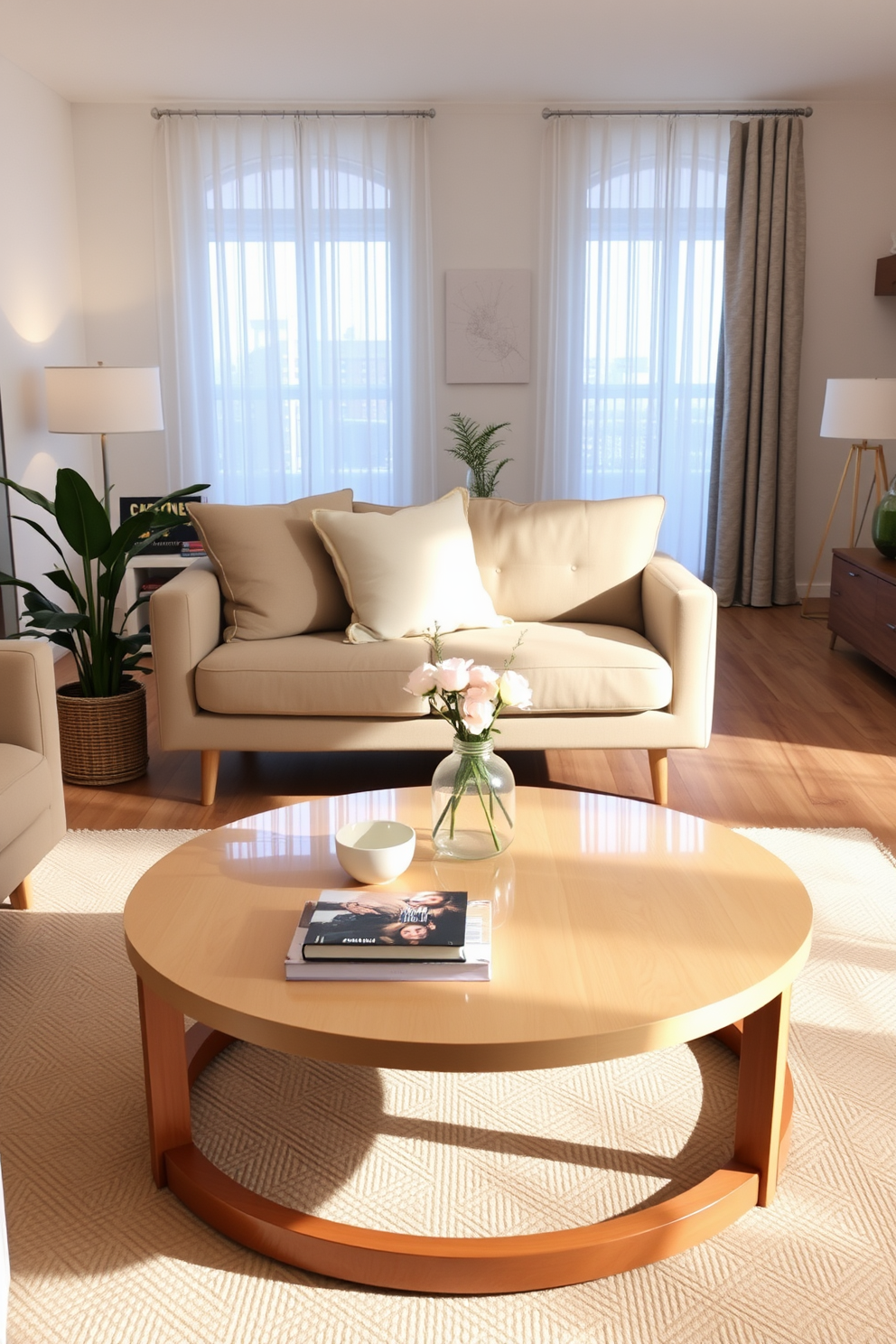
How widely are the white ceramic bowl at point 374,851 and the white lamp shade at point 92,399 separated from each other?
3.35m

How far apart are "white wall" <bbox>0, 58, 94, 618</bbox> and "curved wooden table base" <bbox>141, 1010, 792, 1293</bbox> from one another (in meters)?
3.88

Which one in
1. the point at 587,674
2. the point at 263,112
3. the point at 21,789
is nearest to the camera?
the point at 21,789

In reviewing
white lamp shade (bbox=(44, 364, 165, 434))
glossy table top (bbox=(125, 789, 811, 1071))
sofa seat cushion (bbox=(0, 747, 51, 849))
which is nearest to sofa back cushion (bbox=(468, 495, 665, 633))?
glossy table top (bbox=(125, 789, 811, 1071))

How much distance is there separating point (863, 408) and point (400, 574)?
117 inches

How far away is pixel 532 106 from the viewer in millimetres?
5676

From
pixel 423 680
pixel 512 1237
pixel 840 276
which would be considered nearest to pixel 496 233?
pixel 840 276

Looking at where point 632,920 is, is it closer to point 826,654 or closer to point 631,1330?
point 631,1330

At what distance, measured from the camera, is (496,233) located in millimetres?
5824

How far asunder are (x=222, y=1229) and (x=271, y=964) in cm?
39

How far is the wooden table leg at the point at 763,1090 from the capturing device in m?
1.55

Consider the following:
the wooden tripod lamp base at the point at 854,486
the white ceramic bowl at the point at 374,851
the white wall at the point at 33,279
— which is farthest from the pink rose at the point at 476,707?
the wooden tripod lamp base at the point at 854,486

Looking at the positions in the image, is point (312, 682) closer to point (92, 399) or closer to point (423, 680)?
point (423, 680)

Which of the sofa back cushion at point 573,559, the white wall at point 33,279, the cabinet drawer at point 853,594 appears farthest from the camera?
the white wall at point 33,279

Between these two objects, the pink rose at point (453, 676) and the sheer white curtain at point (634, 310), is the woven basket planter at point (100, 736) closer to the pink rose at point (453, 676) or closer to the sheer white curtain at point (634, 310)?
the pink rose at point (453, 676)
